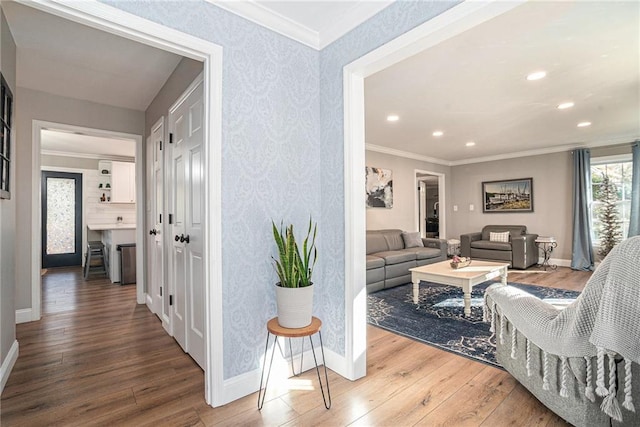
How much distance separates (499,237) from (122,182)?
7.85 metres

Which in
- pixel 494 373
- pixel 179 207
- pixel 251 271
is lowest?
pixel 494 373

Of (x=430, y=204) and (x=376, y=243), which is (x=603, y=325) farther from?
(x=430, y=204)

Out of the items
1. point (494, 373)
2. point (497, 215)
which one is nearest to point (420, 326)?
point (494, 373)

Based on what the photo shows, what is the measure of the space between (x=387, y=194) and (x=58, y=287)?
5.85 m

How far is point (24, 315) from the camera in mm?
3209

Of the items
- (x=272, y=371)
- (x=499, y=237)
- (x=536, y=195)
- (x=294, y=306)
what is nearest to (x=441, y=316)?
(x=272, y=371)

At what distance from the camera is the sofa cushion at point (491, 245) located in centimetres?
588

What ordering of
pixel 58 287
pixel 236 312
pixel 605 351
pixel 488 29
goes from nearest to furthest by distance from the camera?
pixel 605 351 → pixel 236 312 → pixel 488 29 → pixel 58 287

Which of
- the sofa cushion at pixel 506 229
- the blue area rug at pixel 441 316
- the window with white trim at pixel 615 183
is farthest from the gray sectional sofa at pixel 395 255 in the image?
the window with white trim at pixel 615 183

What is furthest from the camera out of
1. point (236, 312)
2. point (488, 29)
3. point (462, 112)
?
point (462, 112)

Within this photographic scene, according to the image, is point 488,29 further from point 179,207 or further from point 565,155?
point 565,155

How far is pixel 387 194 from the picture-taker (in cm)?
631

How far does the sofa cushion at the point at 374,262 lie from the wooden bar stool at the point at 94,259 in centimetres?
487

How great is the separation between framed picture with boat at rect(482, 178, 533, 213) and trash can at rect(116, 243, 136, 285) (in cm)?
732
